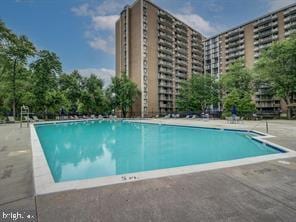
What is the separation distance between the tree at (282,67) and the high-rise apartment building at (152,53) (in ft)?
77.1

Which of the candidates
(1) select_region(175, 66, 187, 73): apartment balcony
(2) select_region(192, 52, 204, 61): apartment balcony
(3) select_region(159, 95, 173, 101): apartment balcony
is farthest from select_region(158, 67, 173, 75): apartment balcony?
(2) select_region(192, 52, 204, 61): apartment balcony

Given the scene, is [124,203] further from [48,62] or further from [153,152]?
[48,62]

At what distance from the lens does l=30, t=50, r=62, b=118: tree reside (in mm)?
28839

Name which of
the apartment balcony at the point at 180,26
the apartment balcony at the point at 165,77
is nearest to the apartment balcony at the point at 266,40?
the apartment balcony at the point at 180,26

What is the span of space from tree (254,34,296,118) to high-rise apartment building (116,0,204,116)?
23.5m

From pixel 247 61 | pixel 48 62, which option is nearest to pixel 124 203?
pixel 48 62

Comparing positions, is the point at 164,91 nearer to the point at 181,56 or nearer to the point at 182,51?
the point at 181,56

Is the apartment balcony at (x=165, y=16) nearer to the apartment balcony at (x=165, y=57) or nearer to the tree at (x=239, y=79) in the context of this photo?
the apartment balcony at (x=165, y=57)

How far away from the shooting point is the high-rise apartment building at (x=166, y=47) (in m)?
46.9

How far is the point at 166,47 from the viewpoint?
52312 mm

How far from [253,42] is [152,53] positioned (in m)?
29.9

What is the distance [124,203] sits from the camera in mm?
2803

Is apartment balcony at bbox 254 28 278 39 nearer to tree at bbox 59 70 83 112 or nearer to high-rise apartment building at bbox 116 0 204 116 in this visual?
high-rise apartment building at bbox 116 0 204 116

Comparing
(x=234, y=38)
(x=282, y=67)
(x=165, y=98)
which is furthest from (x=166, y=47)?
(x=282, y=67)
